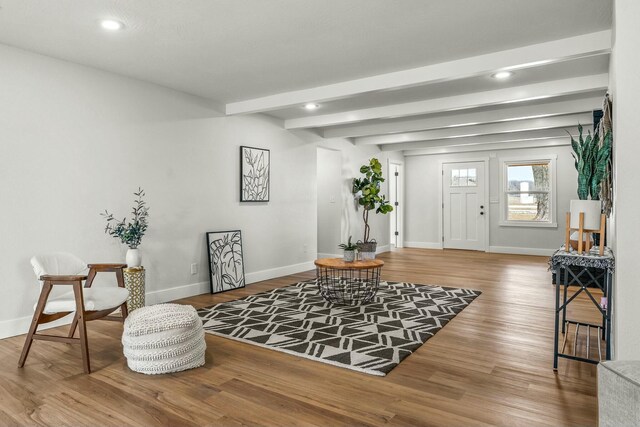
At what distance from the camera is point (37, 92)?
3576 millimetres

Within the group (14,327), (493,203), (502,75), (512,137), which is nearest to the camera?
(14,327)

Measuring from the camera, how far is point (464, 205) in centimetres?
948

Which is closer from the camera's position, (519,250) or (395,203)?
(519,250)

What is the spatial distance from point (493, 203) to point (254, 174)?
587 centimetres

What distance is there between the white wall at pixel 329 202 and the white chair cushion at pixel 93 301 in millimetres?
4899

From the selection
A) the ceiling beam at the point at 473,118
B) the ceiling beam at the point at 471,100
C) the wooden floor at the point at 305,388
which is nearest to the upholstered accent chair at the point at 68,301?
the wooden floor at the point at 305,388

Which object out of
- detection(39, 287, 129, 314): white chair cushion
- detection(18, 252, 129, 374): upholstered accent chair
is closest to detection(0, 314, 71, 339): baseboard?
detection(18, 252, 129, 374): upholstered accent chair

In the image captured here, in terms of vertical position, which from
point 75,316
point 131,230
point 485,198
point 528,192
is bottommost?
point 75,316

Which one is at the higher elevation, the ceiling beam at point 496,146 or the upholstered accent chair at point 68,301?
the ceiling beam at point 496,146

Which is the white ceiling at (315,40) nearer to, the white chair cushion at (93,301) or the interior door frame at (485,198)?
the white chair cushion at (93,301)

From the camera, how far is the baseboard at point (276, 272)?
5730 mm

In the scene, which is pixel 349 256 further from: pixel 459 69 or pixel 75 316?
pixel 75 316

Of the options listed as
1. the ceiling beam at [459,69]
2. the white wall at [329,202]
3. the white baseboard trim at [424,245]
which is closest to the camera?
the ceiling beam at [459,69]

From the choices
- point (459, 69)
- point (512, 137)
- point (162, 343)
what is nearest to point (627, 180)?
point (459, 69)
